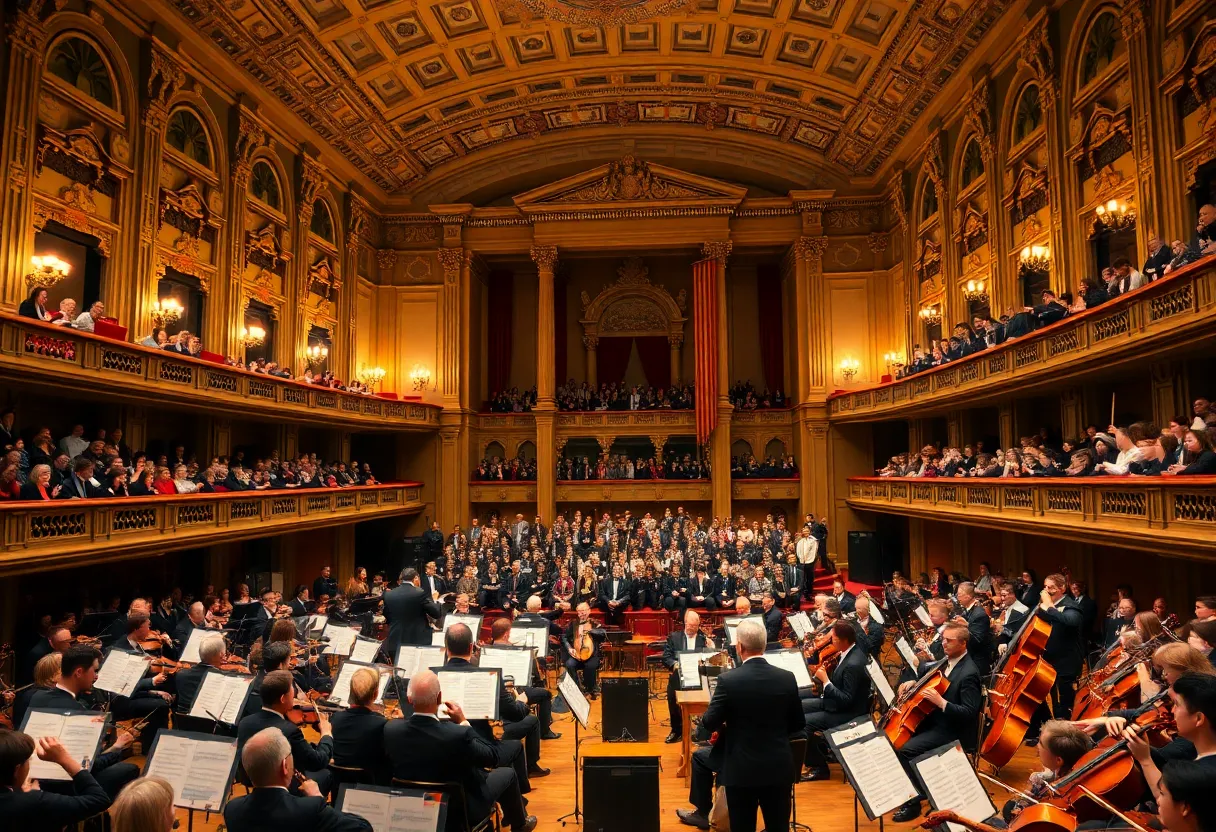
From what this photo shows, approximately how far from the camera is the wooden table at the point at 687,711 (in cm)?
805

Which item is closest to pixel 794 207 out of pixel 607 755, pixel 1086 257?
pixel 1086 257

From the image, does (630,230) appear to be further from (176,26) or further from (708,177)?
(176,26)

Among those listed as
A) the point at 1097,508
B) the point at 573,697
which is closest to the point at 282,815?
the point at 573,697

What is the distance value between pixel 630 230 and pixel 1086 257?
1337cm

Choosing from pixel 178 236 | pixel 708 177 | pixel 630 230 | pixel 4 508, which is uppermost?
pixel 708 177

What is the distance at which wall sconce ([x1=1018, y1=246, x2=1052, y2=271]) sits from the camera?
48.7 feet

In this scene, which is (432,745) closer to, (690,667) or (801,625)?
(690,667)

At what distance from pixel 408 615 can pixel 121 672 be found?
3927 mm

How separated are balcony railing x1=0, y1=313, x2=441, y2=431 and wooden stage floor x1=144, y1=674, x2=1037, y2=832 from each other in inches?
242

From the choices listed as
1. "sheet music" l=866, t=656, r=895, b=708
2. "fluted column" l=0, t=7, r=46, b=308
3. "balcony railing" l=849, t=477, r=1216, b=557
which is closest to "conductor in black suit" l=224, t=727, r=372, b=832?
"sheet music" l=866, t=656, r=895, b=708

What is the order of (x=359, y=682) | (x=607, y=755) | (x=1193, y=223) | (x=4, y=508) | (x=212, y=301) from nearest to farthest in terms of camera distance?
1. (x=359, y=682)
2. (x=607, y=755)
3. (x=4, y=508)
4. (x=1193, y=223)
5. (x=212, y=301)

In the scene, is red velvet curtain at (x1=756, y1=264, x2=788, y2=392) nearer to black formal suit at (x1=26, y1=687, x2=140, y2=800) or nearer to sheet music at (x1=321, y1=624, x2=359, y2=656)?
sheet music at (x1=321, y1=624, x2=359, y2=656)

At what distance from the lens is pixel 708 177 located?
981 inches

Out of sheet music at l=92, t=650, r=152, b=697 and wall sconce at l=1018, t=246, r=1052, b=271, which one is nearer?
sheet music at l=92, t=650, r=152, b=697
